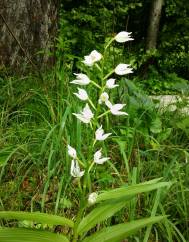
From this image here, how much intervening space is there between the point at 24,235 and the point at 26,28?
312 cm

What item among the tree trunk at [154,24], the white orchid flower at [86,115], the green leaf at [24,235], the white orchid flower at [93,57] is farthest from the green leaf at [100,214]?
the tree trunk at [154,24]

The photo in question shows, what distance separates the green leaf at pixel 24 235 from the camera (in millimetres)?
1571

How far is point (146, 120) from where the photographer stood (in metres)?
2.99

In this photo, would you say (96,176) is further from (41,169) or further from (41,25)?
(41,25)

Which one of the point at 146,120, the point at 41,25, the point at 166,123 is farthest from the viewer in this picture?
the point at 41,25

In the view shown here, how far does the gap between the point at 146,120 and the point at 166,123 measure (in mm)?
323

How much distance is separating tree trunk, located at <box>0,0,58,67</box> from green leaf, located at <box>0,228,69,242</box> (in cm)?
283

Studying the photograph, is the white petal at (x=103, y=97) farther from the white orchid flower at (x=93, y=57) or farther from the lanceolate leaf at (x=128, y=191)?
the lanceolate leaf at (x=128, y=191)

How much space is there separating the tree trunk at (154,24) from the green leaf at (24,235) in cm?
864

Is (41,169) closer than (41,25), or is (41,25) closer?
(41,169)

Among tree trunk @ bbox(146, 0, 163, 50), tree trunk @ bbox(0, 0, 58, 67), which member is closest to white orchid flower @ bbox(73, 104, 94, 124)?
tree trunk @ bbox(0, 0, 58, 67)

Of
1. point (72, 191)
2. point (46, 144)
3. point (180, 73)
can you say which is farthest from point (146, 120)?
point (180, 73)

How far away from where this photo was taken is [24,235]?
158cm

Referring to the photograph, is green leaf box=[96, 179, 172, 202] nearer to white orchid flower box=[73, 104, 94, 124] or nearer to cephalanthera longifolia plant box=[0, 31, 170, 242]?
cephalanthera longifolia plant box=[0, 31, 170, 242]
